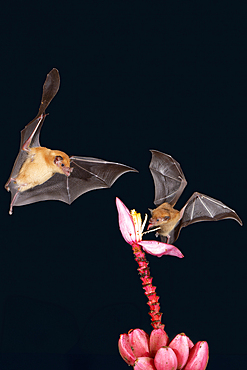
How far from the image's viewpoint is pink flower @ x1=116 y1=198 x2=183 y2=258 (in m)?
3.05

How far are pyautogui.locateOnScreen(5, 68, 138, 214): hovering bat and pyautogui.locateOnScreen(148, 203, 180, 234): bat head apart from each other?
1.26 feet

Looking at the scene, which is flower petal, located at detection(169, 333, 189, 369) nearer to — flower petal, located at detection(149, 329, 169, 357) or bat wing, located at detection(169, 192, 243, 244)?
flower petal, located at detection(149, 329, 169, 357)

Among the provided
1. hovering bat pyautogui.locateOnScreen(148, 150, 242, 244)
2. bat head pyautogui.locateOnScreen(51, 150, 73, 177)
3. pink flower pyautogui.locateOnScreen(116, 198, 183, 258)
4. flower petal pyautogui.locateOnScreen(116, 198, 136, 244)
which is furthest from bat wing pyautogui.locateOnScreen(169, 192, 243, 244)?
bat head pyautogui.locateOnScreen(51, 150, 73, 177)

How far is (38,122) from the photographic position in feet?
9.97

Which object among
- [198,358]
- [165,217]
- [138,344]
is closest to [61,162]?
[165,217]

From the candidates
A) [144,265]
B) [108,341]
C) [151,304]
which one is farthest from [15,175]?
[108,341]

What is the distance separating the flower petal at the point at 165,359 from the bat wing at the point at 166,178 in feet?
3.97

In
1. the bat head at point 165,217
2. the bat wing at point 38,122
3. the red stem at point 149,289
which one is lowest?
the red stem at point 149,289

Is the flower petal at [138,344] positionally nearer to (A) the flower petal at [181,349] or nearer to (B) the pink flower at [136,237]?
(A) the flower petal at [181,349]

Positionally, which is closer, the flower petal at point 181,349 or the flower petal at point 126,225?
the flower petal at point 181,349

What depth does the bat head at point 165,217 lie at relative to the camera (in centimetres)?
331

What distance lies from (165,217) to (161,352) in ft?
3.42

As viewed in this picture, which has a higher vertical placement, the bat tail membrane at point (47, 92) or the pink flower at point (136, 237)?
the bat tail membrane at point (47, 92)

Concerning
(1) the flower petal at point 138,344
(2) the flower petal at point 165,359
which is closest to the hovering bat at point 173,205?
(1) the flower petal at point 138,344
